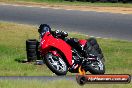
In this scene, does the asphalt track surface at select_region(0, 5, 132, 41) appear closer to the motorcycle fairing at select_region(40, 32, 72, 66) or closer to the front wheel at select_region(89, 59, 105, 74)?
the front wheel at select_region(89, 59, 105, 74)

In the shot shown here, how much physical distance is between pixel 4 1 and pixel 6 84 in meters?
34.5

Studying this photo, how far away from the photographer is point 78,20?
28.8m

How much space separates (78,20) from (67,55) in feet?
59.3

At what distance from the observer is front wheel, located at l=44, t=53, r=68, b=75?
35.0 feet

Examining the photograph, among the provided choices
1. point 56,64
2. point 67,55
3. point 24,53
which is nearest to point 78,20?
point 24,53

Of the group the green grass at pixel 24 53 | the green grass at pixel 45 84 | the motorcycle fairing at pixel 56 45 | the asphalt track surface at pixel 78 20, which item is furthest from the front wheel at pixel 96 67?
the asphalt track surface at pixel 78 20

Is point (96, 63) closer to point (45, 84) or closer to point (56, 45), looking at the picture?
point (56, 45)

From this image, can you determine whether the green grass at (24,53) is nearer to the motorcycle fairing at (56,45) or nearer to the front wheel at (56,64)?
the front wheel at (56,64)

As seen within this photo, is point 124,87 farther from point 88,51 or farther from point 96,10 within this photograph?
point 96,10

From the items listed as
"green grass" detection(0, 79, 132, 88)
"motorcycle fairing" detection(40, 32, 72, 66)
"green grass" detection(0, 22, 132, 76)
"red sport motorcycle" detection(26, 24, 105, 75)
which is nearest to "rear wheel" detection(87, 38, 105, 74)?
"red sport motorcycle" detection(26, 24, 105, 75)

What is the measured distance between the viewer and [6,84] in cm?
877

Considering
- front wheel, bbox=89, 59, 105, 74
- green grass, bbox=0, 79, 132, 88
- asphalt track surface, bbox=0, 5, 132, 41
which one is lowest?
asphalt track surface, bbox=0, 5, 132, 41

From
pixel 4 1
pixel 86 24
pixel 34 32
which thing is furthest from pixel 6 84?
pixel 4 1

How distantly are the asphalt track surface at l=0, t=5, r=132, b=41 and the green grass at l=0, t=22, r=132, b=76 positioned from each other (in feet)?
5.45
